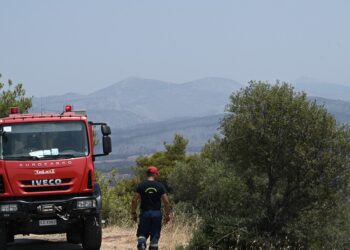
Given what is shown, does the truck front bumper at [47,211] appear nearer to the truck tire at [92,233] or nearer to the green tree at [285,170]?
the truck tire at [92,233]

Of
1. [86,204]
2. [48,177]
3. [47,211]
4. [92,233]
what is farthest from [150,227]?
[48,177]

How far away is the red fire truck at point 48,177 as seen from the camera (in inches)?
471

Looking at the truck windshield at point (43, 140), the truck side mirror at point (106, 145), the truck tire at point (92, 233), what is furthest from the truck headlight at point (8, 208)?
the truck side mirror at point (106, 145)

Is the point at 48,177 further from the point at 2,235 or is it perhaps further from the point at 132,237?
the point at 132,237

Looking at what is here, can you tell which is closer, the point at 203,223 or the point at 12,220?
the point at 12,220

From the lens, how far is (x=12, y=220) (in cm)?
1216

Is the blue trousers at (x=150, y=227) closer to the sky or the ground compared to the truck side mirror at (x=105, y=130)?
closer to the ground

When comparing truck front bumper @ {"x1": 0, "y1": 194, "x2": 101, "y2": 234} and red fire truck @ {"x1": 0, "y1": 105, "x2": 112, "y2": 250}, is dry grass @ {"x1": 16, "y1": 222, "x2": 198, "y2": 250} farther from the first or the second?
truck front bumper @ {"x1": 0, "y1": 194, "x2": 101, "y2": 234}

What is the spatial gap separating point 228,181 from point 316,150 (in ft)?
9.32

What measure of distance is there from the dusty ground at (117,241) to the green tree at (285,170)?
105cm

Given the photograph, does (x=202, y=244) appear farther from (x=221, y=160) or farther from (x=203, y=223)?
(x=221, y=160)

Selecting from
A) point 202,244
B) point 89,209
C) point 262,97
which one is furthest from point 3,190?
point 262,97

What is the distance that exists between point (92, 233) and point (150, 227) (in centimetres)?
187

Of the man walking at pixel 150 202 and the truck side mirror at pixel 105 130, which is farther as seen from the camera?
the truck side mirror at pixel 105 130
